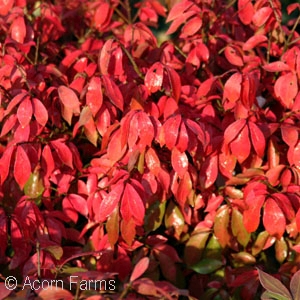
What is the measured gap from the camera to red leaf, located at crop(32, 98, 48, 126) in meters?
1.79

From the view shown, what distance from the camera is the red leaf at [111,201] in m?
1.72

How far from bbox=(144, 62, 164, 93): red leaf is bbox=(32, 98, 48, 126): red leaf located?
306 mm

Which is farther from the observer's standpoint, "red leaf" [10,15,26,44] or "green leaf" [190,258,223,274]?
"red leaf" [10,15,26,44]

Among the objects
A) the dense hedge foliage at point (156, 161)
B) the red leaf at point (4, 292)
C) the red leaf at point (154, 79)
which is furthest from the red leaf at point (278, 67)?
the red leaf at point (4, 292)

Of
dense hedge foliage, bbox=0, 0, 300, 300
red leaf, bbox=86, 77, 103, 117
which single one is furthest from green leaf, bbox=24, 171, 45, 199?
red leaf, bbox=86, 77, 103, 117

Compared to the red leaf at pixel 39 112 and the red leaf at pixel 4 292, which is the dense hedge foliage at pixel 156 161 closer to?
the red leaf at pixel 39 112

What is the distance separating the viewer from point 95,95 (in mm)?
1829

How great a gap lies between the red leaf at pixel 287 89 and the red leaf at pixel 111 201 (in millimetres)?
585

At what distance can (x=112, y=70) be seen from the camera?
6.54 feet

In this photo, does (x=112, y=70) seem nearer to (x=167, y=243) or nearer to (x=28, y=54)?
(x=28, y=54)

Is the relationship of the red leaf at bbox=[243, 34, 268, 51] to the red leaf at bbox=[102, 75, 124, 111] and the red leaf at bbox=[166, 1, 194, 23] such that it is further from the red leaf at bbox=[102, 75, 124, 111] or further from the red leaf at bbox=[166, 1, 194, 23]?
the red leaf at bbox=[102, 75, 124, 111]

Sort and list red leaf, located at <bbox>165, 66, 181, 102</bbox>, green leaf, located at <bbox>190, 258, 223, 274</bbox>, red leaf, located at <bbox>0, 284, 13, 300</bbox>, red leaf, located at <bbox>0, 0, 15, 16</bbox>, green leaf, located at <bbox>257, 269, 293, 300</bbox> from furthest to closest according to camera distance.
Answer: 1. red leaf, located at <bbox>0, 0, 15, 16</bbox>
2. green leaf, located at <bbox>190, 258, 223, 274</bbox>
3. red leaf, located at <bbox>165, 66, 181, 102</bbox>
4. green leaf, located at <bbox>257, 269, 293, 300</bbox>
5. red leaf, located at <bbox>0, 284, 13, 300</bbox>

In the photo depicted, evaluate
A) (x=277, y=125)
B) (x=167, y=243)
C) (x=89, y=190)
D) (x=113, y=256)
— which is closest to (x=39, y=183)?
(x=89, y=190)

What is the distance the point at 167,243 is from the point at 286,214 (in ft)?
1.74
